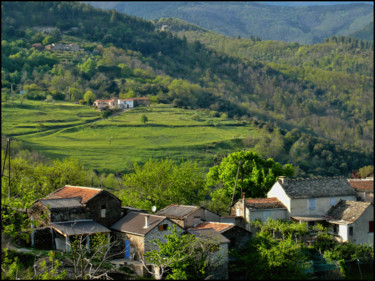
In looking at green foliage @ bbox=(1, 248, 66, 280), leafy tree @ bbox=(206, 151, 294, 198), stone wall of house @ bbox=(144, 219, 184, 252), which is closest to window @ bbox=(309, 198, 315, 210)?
leafy tree @ bbox=(206, 151, 294, 198)

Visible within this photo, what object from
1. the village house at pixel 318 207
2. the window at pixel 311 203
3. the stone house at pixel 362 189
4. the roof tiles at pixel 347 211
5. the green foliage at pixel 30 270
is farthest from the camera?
the stone house at pixel 362 189

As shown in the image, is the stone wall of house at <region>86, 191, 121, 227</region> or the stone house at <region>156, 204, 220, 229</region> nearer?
the stone wall of house at <region>86, 191, 121, 227</region>

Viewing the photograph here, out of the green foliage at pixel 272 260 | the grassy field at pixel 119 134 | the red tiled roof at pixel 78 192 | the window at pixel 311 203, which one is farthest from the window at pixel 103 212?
the grassy field at pixel 119 134

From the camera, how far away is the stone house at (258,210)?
52844mm

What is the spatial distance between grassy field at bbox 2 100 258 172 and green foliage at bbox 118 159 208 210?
35.5 meters

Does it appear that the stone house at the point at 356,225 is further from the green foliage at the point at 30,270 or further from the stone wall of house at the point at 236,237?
the green foliage at the point at 30,270

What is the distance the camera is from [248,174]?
63.8 metres

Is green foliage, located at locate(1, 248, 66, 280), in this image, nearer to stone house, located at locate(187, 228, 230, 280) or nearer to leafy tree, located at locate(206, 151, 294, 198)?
stone house, located at locate(187, 228, 230, 280)

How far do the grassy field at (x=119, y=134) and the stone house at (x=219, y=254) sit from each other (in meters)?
56.4

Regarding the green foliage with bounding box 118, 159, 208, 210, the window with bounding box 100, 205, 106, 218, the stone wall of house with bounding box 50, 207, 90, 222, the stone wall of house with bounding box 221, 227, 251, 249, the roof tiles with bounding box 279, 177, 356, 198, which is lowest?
the green foliage with bounding box 118, 159, 208, 210

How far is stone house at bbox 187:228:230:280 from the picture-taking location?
42.9 m

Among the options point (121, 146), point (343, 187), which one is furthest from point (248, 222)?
point (121, 146)

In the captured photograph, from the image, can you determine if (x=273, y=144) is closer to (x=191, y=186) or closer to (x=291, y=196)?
(x=191, y=186)

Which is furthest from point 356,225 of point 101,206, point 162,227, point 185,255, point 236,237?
point 101,206
